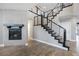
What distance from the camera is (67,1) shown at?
255cm

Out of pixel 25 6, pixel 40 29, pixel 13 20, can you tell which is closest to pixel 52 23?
pixel 40 29

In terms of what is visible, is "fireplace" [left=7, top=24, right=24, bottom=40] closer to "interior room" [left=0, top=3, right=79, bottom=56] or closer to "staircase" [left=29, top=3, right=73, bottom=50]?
"interior room" [left=0, top=3, right=79, bottom=56]

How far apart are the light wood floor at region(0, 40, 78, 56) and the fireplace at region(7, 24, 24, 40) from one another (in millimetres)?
202

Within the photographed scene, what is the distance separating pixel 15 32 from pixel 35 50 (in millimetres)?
544

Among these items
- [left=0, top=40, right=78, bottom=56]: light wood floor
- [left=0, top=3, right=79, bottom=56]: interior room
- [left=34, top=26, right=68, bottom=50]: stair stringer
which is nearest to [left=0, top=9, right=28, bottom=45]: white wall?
[left=0, top=3, right=79, bottom=56]: interior room

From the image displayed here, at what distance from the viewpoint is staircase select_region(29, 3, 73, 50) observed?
261cm

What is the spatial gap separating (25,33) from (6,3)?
26.8 inches

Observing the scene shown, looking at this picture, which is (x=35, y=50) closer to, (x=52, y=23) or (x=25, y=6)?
(x=52, y=23)

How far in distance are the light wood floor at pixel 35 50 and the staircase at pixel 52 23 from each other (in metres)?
0.15

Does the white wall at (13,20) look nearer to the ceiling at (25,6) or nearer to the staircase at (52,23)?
the ceiling at (25,6)

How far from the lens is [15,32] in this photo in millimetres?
2705

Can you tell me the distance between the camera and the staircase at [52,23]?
261 centimetres

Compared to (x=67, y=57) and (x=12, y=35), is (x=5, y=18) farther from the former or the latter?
(x=67, y=57)

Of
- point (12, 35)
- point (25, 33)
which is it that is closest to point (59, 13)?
point (25, 33)
